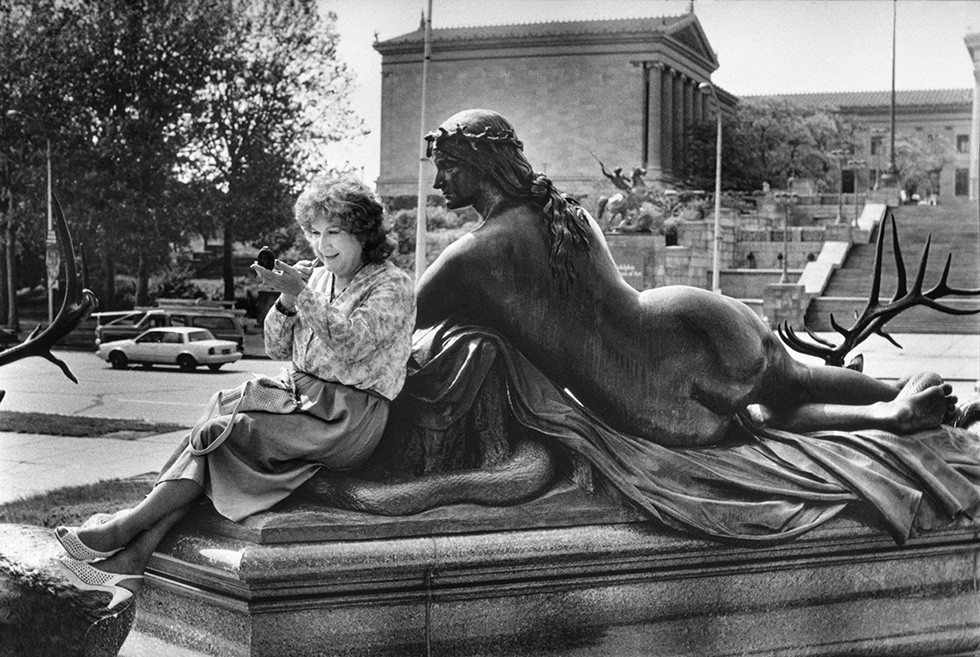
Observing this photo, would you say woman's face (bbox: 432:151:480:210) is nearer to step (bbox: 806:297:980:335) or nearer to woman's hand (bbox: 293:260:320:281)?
woman's hand (bbox: 293:260:320:281)

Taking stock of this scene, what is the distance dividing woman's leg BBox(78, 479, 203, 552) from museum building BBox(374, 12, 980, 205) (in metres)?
44.3

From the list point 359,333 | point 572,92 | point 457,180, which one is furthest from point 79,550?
point 572,92

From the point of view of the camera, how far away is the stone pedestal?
3.54m

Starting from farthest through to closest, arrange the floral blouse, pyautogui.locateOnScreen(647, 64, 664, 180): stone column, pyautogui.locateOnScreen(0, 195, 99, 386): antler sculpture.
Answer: pyautogui.locateOnScreen(647, 64, 664, 180): stone column, pyautogui.locateOnScreen(0, 195, 99, 386): antler sculpture, the floral blouse

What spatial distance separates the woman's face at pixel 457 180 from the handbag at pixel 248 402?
0.92 metres

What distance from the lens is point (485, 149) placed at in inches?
166

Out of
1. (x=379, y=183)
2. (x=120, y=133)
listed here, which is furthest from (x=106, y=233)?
(x=379, y=183)

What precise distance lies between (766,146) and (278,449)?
5497 cm

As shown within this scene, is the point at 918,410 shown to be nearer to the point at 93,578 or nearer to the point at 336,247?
the point at 336,247

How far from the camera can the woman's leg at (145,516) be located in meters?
3.60

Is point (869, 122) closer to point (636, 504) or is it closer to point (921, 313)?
point (921, 313)

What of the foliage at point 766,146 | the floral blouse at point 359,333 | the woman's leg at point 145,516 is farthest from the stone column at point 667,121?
the woman's leg at point 145,516

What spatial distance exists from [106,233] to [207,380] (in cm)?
361

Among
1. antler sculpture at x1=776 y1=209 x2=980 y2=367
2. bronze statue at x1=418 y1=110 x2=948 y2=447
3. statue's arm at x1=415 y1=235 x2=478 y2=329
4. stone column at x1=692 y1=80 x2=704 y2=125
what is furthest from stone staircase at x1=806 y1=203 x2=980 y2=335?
stone column at x1=692 y1=80 x2=704 y2=125
